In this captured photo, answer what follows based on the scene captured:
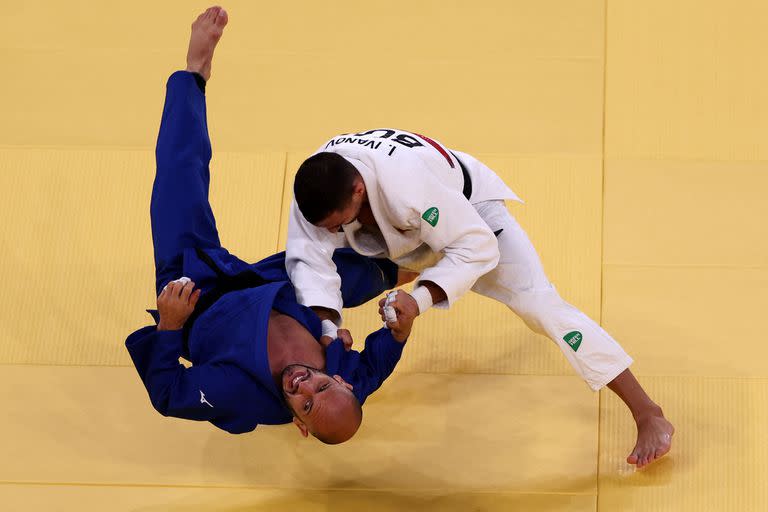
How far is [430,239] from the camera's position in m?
3.23

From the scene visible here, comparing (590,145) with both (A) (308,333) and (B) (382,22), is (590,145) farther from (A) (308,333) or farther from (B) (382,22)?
(A) (308,333)

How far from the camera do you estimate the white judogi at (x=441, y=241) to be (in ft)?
10.4

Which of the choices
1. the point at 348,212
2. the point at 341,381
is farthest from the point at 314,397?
the point at 348,212

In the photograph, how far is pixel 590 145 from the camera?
4617 mm

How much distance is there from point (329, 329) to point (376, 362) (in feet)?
0.69

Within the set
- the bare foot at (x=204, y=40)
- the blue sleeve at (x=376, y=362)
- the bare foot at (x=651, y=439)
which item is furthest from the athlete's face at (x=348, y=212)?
the bare foot at (x=651, y=439)

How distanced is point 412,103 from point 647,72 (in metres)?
1.16

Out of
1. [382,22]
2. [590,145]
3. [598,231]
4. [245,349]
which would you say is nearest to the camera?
[245,349]

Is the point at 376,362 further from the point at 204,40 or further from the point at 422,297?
the point at 204,40

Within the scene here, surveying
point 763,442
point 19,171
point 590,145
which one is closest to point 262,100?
point 19,171

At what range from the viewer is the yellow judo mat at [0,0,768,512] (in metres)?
3.70

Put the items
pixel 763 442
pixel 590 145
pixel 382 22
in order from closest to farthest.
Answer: pixel 763 442
pixel 590 145
pixel 382 22

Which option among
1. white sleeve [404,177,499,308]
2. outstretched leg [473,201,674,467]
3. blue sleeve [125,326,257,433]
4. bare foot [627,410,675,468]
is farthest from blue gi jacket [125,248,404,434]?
bare foot [627,410,675,468]

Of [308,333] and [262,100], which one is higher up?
[262,100]
